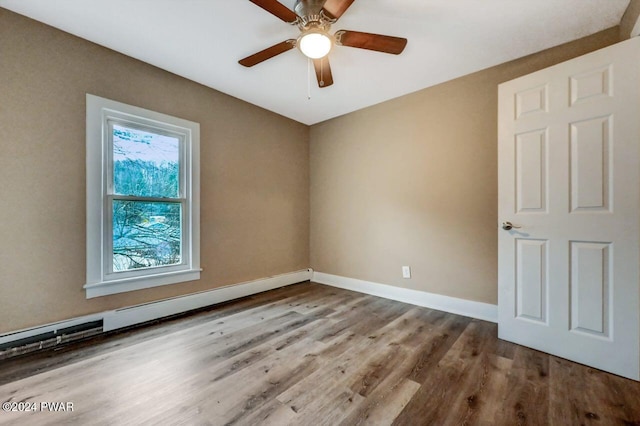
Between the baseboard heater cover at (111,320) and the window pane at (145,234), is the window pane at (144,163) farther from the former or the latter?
the baseboard heater cover at (111,320)

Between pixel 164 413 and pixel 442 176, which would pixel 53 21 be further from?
pixel 442 176

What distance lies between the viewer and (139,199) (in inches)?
96.1

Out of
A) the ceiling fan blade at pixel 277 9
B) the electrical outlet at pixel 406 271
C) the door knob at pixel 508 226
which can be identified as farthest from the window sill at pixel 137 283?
the door knob at pixel 508 226

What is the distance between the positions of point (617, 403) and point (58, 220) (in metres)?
3.90

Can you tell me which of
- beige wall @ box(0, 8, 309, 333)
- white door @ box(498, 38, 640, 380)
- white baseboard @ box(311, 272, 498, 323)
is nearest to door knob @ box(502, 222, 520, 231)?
white door @ box(498, 38, 640, 380)

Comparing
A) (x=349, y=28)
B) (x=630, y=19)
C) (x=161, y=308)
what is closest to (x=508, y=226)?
(x=630, y=19)

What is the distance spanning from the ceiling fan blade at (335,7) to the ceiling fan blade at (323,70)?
390mm

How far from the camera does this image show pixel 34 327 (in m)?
1.91

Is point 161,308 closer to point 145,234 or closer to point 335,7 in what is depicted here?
point 145,234

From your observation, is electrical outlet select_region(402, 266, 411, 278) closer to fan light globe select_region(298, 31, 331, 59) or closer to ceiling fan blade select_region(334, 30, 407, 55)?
ceiling fan blade select_region(334, 30, 407, 55)

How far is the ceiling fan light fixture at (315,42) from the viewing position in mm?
1700

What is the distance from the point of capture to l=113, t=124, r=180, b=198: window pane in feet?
7.70

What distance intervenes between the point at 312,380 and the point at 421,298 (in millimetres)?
1802

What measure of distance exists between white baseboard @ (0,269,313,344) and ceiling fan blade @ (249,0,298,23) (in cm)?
266
